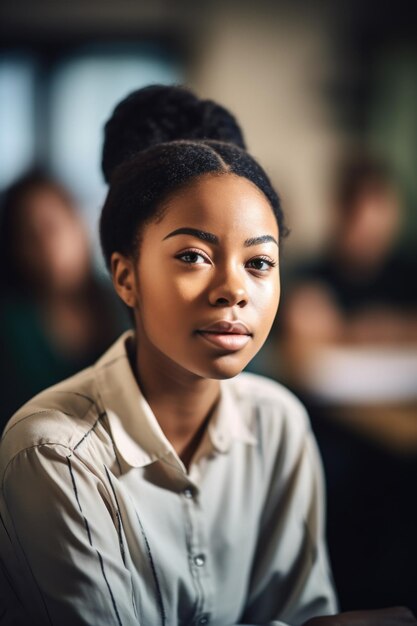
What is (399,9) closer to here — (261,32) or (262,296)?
(261,32)

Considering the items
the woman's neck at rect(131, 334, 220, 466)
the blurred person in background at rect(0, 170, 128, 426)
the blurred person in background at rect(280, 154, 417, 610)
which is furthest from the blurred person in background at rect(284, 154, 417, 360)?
the woman's neck at rect(131, 334, 220, 466)

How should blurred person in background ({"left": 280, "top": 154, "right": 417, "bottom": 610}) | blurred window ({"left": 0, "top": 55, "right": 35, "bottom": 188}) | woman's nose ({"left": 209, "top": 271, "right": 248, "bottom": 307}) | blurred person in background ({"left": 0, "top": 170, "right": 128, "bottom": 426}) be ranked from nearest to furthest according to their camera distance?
woman's nose ({"left": 209, "top": 271, "right": 248, "bottom": 307}), blurred person in background ({"left": 0, "top": 170, "right": 128, "bottom": 426}), blurred person in background ({"left": 280, "top": 154, "right": 417, "bottom": 610}), blurred window ({"left": 0, "top": 55, "right": 35, "bottom": 188})

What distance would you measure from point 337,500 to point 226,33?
2731mm

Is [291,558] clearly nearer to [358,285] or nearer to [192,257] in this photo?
[192,257]

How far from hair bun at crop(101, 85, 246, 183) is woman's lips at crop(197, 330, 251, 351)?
22 centimetres

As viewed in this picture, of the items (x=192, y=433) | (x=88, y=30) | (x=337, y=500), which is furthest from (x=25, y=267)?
(x=88, y=30)

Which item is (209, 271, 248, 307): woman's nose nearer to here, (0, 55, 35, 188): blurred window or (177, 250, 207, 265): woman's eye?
(177, 250, 207, 265): woman's eye

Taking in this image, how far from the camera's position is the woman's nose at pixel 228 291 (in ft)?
1.86

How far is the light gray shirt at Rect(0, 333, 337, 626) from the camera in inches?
22.8

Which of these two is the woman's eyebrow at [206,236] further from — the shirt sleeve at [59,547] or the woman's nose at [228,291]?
the shirt sleeve at [59,547]

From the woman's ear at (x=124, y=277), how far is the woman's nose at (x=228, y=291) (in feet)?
0.34

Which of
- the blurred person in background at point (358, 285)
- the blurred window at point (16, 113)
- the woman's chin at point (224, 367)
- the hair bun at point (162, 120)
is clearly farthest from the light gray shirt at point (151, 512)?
the blurred window at point (16, 113)

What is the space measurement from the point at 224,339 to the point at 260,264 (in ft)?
0.26

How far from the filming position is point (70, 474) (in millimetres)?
596
